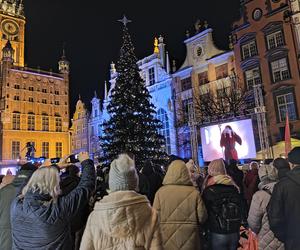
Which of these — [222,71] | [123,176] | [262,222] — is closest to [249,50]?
[222,71]

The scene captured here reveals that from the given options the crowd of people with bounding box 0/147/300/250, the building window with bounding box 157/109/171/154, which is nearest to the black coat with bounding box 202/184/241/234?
the crowd of people with bounding box 0/147/300/250

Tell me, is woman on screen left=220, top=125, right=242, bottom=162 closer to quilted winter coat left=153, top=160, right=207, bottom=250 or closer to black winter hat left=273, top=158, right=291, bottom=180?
black winter hat left=273, top=158, right=291, bottom=180

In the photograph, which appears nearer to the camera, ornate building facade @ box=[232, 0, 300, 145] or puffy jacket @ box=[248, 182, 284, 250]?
puffy jacket @ box=[248, 182, 284, 250]

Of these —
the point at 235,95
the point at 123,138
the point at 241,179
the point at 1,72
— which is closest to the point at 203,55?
the point at 235,95

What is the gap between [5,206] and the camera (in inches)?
165

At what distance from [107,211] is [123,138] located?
626 inches

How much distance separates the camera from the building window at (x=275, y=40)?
22.7m

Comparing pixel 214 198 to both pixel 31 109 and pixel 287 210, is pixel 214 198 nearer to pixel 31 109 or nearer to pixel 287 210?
pixel 287 210

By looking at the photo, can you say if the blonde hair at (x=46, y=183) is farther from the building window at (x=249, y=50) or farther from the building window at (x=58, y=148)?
the building window at (x=58, y=148)

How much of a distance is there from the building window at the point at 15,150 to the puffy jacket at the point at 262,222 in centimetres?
4393

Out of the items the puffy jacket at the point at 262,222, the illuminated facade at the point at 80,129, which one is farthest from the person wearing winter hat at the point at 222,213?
the illuminated facade at the point at 80,129

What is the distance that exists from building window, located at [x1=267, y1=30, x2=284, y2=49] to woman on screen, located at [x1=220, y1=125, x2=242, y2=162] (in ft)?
28.5

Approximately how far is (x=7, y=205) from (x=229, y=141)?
1631 centimetres

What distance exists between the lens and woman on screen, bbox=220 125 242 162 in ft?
60.9
